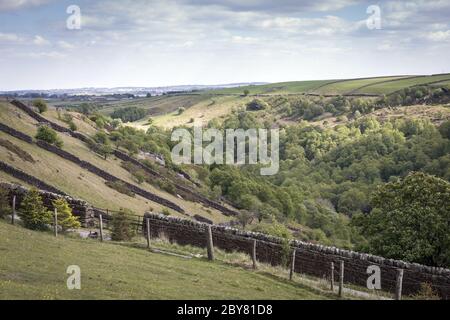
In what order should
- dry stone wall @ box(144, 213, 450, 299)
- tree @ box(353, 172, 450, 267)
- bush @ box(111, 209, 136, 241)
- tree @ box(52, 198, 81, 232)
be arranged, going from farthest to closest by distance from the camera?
tree @ box(353, 172, 450, 267), tree @ box(52, 198, 81, 232), bush @ box(111, 209, 136, 241), dry stone wall @ box(144, 213, 450, 299)

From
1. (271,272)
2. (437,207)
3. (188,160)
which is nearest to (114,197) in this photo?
(437,207)

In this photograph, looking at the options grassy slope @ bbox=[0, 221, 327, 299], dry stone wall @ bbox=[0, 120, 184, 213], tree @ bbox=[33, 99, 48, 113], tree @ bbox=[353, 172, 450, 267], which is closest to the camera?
grassy slope @ bbox=[0, 221, 327, 299]

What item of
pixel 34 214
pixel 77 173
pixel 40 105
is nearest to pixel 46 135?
pixel 77 173

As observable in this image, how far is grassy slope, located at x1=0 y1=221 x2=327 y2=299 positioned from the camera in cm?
1557

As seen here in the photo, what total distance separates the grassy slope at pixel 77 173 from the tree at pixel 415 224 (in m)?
26.2

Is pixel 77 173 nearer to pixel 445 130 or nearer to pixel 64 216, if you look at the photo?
pixel 64 216

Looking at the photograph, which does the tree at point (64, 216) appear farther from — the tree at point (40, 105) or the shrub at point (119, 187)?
the tree at point (40, 105)

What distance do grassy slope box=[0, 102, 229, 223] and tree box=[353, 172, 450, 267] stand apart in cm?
2615

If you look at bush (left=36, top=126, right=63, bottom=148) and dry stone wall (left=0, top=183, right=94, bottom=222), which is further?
bush (left=36, top=126, right=63, bottom=148)

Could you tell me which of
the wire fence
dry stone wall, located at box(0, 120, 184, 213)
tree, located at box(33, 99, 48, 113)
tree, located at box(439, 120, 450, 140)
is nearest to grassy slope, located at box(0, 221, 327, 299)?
the wire fence

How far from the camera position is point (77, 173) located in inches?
2302

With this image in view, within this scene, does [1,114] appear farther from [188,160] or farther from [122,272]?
→ [188,160]

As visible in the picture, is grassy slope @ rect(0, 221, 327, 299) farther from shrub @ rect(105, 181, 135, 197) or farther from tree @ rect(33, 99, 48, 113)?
tree @ rect(33, 99, 48, 113)

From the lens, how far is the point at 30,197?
27.9 m
